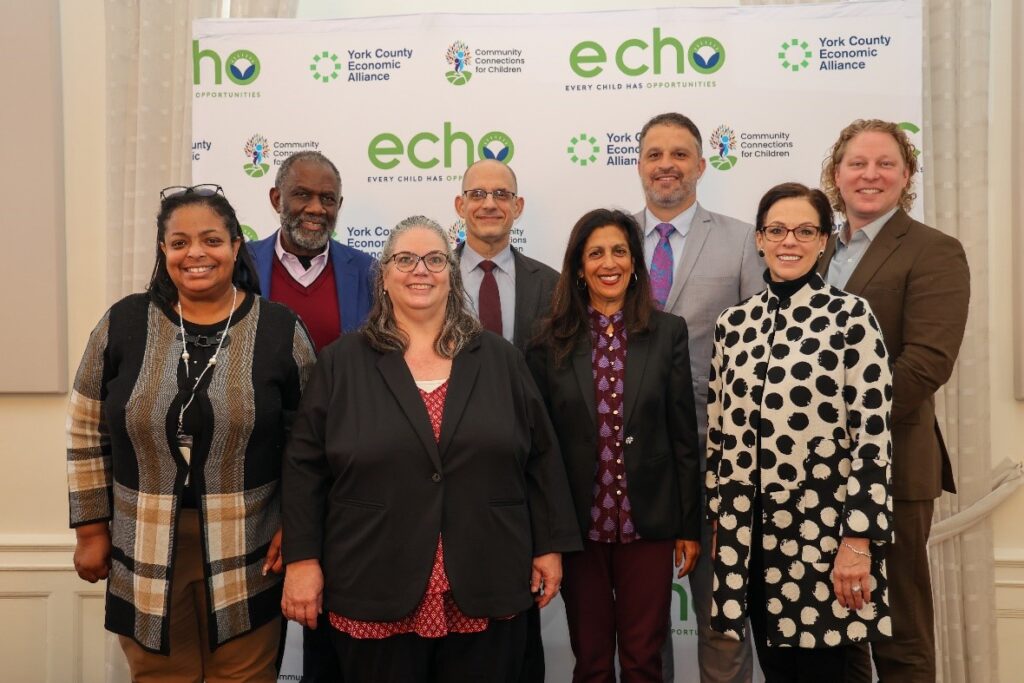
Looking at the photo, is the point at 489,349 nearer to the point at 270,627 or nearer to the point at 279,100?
the point at 270,627

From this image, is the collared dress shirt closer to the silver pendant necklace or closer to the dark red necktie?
the dark red necktie

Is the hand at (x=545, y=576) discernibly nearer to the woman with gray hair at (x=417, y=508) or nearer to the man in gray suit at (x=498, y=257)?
the woman with gray hair at (x=417, y=508)

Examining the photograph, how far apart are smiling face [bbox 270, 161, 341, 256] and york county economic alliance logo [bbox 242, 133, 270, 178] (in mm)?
341

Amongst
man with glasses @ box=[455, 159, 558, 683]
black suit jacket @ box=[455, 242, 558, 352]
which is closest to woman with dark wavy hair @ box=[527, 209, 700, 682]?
black suit jacket @ box=[455, 242, 558, 352]

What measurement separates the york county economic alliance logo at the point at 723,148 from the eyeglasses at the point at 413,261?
1.63 meters

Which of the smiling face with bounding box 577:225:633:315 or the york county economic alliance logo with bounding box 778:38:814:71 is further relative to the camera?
the york county economic alliance logo with bounding box 778:38:814:71

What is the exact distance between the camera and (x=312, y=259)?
3092 mm

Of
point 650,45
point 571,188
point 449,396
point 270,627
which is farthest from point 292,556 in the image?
point 650,45

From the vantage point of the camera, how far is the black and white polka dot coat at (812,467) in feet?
6.87

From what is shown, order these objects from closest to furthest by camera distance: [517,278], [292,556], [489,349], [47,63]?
[292,556] < [489,349] < [517,278] < [47,63]

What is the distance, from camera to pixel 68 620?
3750 millimetres

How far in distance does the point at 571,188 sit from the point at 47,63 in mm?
2472

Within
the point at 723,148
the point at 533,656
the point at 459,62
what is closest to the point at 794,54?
the point at 723,148

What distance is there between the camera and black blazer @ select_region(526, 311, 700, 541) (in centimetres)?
239
